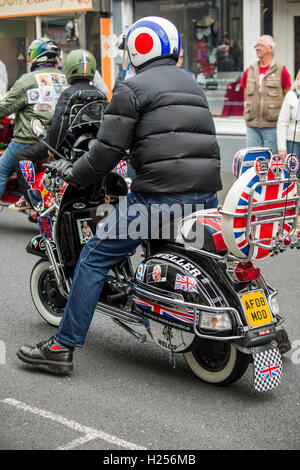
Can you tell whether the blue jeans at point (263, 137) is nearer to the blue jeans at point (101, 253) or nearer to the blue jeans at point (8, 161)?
the blue jeans at point (8, 161)

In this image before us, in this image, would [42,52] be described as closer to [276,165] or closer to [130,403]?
[276,165]

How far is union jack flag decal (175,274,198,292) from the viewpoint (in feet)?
13.9

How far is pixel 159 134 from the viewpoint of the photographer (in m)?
4.30

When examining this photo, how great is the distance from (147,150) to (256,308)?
1039 millimetres

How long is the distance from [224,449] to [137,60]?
85.0 inches

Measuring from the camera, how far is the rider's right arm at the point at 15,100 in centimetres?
834

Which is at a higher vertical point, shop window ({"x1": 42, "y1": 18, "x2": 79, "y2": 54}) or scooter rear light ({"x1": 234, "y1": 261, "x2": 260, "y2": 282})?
shop window ({"x1": 42, "y1": 18, "x2": 79, "y2": 54})

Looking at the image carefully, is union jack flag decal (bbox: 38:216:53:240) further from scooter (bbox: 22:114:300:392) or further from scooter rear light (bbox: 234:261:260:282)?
scooter rear light (bbox: 234:261:260:282)

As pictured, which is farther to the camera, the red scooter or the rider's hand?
the red scooter

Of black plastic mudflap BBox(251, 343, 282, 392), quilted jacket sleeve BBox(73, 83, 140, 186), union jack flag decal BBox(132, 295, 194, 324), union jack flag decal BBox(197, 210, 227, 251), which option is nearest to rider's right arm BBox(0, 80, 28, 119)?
quilted jacket sleeve BBox(73, 83, 140, 186)

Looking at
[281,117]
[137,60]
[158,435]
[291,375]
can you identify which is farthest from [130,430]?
[281,117]

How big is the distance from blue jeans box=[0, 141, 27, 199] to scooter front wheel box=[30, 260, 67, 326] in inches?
136

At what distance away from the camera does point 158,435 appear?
3.87 metres
